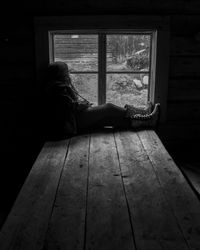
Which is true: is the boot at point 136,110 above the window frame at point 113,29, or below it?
below

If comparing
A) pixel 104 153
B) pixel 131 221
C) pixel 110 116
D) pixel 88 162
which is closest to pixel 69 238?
pixel 131 221

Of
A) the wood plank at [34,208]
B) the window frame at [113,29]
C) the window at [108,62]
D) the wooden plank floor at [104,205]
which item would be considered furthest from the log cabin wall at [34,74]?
the wood plank at [34,208]

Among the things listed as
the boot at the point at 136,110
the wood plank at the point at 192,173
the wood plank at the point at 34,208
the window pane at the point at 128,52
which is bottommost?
the wood plank at the point at 192,173

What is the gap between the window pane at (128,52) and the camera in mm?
3553

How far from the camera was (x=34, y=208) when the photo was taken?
5.89 ft

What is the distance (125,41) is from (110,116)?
0.85 meters

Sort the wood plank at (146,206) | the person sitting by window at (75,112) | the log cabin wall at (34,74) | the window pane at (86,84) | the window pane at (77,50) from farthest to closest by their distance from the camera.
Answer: the window pane at (86,84) → the window pane at (77,50) → the log cabin wall at (34,74) → the person sitting by window at (75,112) → the wood plank at (146,206)

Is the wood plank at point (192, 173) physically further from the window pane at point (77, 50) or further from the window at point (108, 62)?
the window pane at point (77, 50)

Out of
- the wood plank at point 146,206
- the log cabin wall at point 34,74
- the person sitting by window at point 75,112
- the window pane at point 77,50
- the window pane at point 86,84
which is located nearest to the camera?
the wood plank at point 146,206

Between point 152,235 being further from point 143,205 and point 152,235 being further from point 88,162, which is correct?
point 88,162

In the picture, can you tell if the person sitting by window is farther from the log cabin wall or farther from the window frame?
the log cabin wall

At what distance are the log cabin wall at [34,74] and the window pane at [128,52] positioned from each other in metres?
0.28

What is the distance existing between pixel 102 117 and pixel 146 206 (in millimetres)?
1650

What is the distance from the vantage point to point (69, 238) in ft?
4.96
